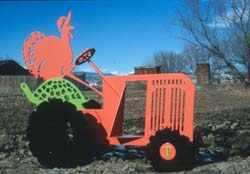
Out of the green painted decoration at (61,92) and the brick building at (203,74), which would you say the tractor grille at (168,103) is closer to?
the green painted decoration at (61,92)

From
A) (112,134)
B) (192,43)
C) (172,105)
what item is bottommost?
(112,134)

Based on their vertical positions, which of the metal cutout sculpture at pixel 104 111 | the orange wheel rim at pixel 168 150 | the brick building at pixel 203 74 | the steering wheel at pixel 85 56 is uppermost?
the brick building at pixel 203 74

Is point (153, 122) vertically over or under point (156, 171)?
over

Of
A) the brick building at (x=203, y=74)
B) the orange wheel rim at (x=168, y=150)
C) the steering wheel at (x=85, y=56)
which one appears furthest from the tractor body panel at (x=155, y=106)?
the brick building at (x=203, y=74)

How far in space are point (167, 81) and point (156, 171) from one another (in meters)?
1.22

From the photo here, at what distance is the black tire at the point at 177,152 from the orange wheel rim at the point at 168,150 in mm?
30

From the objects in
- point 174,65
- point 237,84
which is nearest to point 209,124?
point 237,84

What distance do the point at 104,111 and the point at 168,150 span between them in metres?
1.19

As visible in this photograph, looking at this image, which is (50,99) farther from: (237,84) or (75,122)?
(237,84)

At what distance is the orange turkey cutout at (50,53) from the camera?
20.4 ft

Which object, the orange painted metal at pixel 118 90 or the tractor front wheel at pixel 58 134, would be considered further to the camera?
the tractor front wheel at pixel 58 134

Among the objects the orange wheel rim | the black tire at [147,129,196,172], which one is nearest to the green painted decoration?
the black tire at [147,129,196,172]

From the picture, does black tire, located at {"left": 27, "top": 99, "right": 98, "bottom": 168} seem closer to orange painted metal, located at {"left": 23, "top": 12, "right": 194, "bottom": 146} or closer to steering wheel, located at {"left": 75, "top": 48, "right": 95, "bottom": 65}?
orange painted metal, located at {"left": 23, "top": 12, "right": 194, "bottom": 146}

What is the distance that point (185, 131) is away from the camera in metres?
5.48
